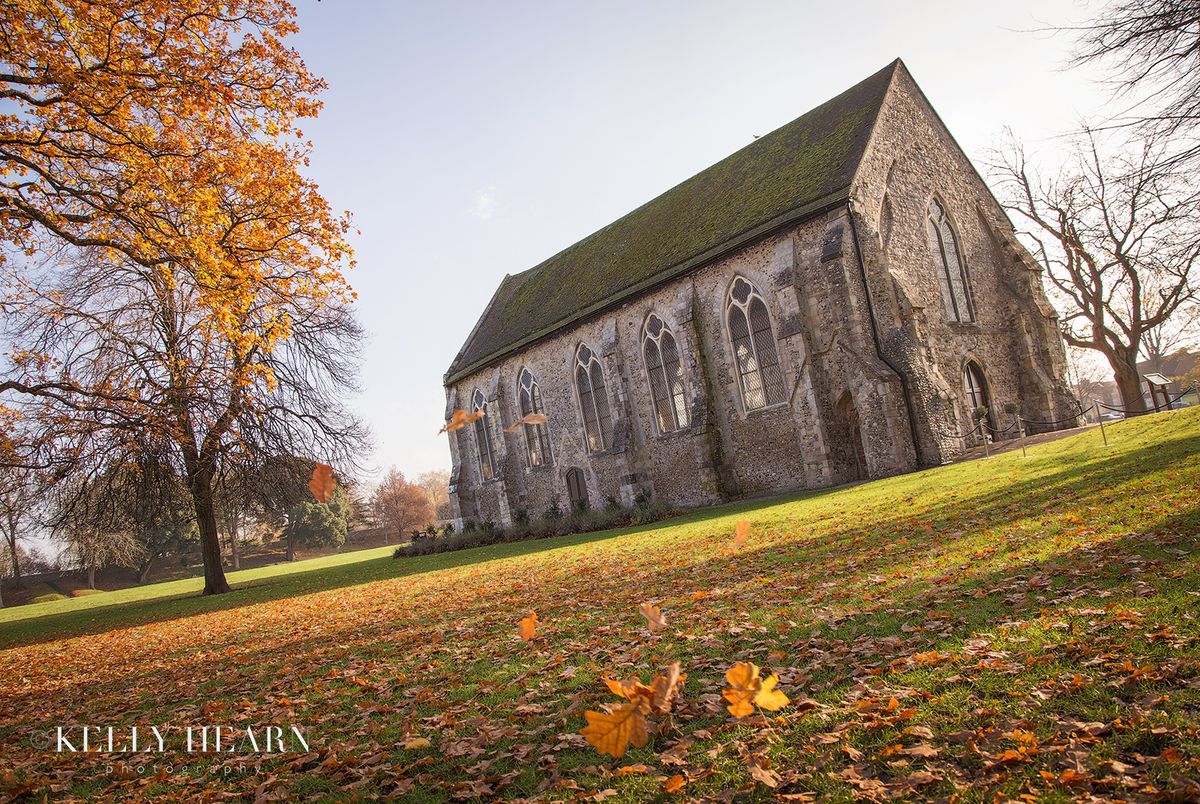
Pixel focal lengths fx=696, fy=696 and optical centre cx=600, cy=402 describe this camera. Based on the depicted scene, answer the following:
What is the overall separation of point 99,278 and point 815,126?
22814mm

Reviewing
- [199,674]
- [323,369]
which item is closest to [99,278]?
[323,369]

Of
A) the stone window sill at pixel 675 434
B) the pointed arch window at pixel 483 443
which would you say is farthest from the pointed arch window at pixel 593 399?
the pointed arch window at pixel 483 443

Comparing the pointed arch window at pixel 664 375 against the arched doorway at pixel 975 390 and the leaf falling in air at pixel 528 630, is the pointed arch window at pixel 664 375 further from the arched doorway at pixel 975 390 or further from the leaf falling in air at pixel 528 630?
the leaf falling in air at pixel 528 630

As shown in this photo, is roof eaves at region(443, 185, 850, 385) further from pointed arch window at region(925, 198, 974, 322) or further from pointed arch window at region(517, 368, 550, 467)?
pointed arch window at region(925, 198, 974, 322)

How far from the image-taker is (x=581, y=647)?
6.03 metres

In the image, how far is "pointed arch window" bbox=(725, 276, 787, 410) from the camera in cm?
2139

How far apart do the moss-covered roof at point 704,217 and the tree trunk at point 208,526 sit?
1333cm

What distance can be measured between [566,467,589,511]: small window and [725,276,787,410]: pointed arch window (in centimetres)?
919

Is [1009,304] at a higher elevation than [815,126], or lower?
lower

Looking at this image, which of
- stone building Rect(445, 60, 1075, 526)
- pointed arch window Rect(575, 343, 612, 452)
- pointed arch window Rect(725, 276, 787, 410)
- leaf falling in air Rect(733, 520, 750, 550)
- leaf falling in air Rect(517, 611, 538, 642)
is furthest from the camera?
pointed arch window Rect(575, 343, 612, 452)

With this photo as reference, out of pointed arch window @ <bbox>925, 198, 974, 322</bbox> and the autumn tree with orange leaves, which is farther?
pointed arch window @ <bbox>925, 198, 974, 322</bbox>

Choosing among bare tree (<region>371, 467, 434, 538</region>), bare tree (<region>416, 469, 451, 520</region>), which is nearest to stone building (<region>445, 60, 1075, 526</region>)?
bare tree (<region>371, 467, 434, 538</region>)

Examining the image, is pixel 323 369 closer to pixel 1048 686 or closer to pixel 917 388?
pixel 917 388

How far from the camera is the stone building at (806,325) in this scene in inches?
765
